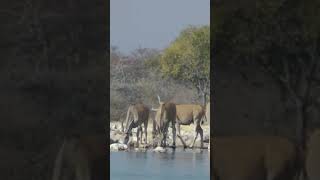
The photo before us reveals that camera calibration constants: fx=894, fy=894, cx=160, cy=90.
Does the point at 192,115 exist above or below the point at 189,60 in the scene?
below

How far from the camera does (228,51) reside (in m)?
7.71

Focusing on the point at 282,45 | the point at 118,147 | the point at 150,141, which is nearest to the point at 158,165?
the point at 150,141

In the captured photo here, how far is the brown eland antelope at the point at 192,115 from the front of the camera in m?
9.70

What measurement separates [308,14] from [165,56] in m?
2.65

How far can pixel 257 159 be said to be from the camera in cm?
771

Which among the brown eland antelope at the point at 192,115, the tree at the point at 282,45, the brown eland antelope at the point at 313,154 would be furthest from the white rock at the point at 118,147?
the brown eland antelope at the point at 313,154

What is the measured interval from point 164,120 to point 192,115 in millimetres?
458
